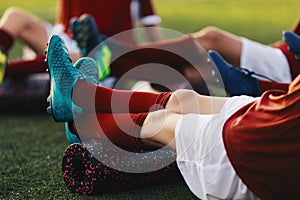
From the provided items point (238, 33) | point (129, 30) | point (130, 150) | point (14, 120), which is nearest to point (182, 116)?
point (130, 150)

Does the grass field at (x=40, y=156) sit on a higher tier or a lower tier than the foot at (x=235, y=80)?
lower

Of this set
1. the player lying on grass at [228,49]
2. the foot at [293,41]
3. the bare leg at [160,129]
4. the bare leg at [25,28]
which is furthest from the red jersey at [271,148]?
the bare leg at [25,28]

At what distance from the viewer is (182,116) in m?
1.92

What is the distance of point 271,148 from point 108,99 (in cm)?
60

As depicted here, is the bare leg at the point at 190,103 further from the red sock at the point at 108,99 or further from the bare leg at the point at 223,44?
the bare leg at the point at 223,44

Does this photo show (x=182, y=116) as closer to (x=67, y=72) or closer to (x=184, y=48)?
(x=67, y=72)

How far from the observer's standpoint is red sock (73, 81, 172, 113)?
2078 millimetres

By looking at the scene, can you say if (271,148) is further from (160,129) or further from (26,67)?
(26,67)

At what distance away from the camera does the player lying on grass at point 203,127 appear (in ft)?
5.56

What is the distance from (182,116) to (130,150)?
0.86ft

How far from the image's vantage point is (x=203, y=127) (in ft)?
6.04

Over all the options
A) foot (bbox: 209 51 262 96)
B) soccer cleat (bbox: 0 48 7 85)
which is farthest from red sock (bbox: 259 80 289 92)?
soccer cleat (bbox: 0 48 7 85)

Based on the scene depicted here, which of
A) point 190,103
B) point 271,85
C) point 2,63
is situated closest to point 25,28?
point 2,63

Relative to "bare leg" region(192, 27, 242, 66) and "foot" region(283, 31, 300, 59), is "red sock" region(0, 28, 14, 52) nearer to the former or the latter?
"bare leg" region(192, 27, 242, 66)
